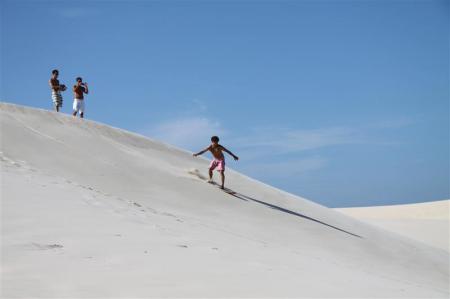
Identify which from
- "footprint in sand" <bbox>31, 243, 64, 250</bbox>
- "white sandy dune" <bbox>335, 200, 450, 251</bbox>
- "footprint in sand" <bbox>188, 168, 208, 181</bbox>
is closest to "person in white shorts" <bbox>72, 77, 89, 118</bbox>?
"footprint in sand" <bbox>188, 168, 208, 181</bbox>

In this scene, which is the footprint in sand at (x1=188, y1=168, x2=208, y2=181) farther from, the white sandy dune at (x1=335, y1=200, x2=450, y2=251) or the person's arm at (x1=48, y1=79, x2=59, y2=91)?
the white sandy dune at (x1=335, y1=200, x2=450, y2=251)

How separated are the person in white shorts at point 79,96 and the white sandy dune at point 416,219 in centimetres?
1223

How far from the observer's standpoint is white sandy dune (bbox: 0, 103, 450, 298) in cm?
362

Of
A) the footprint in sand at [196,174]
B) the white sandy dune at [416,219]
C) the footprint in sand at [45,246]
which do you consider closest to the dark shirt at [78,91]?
the footprint in sand at [196,174]

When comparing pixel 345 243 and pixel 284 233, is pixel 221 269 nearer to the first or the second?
pixel 284 233

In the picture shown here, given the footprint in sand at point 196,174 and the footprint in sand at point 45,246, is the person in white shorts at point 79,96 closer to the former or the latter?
the footprint in sand at point 196,174

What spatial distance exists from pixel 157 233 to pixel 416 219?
66.8ft

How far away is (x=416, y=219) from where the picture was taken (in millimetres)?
23312

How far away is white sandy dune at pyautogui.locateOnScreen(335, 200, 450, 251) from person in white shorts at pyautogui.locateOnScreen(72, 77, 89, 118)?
40.1ft

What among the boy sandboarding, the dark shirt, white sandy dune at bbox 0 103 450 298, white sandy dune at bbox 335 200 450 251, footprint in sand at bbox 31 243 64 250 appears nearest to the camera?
white sandy dune at bbox 0 103 450 298

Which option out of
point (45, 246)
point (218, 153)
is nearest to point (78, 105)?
point (218, 153)

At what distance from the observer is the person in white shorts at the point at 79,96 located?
Answer: 12.6 m

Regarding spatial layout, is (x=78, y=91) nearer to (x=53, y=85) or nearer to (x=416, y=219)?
(x=53, y=85)

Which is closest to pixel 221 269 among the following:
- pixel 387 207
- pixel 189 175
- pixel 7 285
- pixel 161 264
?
pixel 161 264
